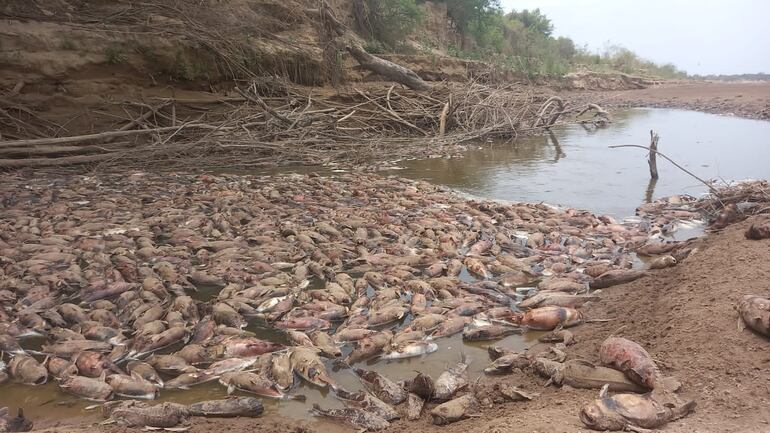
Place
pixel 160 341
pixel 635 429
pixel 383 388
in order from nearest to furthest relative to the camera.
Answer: pixel 635 429 → pixel 383 388 → pixel 160 341

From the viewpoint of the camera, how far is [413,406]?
2.83 metres

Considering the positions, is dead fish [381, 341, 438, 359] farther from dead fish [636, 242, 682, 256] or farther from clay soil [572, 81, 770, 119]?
clay soil [572, 81, 770, 119]

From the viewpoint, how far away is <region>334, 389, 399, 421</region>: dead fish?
2.78m

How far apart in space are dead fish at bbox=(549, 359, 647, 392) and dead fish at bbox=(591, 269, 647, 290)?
1879 mm

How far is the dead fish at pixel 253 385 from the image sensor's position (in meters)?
3.04

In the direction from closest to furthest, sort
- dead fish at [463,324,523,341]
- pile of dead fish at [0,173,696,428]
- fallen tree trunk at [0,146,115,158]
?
pile of dead fish at [0,173,696,428] → dead fish at [463,324,523,341] → fallen tree trunk at [0,146,115,158]

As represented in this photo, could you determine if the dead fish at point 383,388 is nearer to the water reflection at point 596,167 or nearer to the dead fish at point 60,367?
the dead fish at point 60,367

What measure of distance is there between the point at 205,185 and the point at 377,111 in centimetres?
699

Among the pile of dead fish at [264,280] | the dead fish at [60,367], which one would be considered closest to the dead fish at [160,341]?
the pile of dead fish at [264,280]

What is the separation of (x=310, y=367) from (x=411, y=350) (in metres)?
0.73

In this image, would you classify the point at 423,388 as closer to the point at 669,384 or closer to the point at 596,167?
the point at 669,384

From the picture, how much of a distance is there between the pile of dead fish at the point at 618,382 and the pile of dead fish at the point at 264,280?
1.95 ft

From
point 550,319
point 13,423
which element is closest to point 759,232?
point 550,319

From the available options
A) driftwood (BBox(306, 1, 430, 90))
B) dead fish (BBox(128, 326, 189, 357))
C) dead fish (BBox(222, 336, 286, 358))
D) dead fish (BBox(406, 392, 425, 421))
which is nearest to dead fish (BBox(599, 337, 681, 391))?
dead fish (BBox(406, 392, 425, 421))
